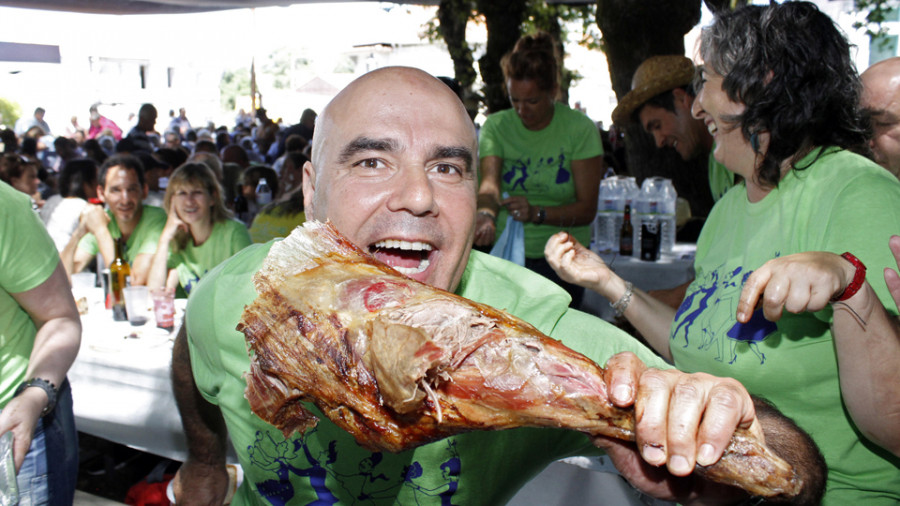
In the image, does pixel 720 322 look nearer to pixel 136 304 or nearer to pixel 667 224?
pixel 136 304

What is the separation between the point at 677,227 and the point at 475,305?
5.53 meters

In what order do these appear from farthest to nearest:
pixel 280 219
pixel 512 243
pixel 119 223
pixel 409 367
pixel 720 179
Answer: pixel 119 223
pixel 280 219
pixel 512 243
pixel 720 179
pixel 409 367

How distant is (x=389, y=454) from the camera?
1612 mm

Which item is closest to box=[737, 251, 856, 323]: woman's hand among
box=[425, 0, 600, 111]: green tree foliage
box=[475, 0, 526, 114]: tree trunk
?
box=[425, 0, 600, 111]: green tree foliage

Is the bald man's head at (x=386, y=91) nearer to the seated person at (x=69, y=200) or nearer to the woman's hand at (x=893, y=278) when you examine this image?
the woman's hand at (x=893, y=278)

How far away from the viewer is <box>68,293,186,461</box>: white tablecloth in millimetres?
3689

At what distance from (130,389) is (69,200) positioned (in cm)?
338

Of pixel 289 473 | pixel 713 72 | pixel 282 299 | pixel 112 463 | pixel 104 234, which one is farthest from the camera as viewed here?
pixel 104 234

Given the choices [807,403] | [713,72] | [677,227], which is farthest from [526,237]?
[807,403]

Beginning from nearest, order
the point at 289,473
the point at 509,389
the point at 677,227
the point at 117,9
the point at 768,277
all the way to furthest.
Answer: the point at 509,389 → the point at 768,277 → the point at 289,473 → the point at 677,227 → the point at 117,9

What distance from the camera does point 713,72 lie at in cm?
224

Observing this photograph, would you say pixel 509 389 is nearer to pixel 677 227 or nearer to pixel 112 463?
pixel 112 463

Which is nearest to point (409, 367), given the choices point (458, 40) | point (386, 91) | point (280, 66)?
point (386, 91)

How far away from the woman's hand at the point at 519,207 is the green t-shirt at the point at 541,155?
6.2 inches
